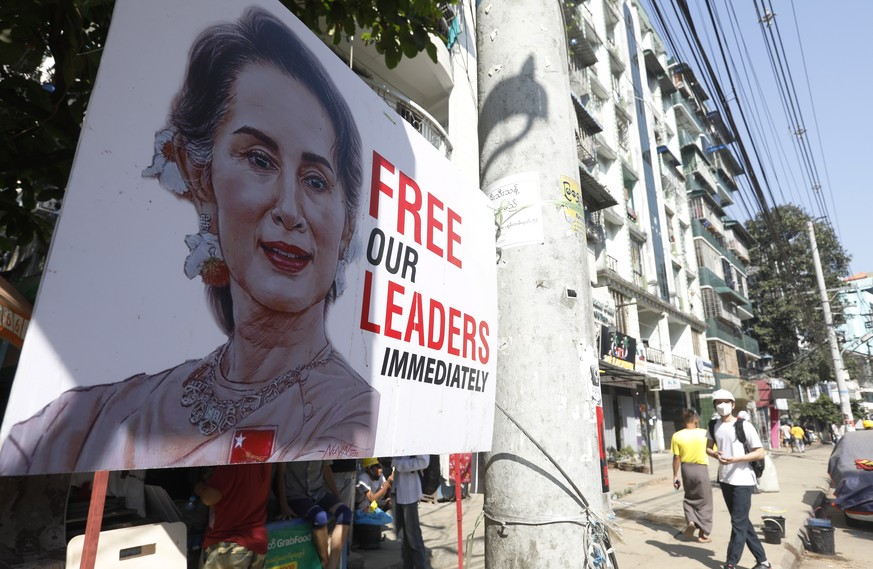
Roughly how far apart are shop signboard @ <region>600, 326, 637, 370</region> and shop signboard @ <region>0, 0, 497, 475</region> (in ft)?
41.3

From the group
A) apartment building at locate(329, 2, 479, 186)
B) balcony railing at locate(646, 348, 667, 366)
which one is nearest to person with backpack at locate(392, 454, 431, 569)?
apartment building at locate(329, 2, 479, 186)

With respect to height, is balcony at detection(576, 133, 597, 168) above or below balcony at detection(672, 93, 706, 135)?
below

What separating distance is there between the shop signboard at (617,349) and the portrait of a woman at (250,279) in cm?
1291

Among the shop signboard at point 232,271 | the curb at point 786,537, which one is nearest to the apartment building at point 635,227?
the curb at point 786,537

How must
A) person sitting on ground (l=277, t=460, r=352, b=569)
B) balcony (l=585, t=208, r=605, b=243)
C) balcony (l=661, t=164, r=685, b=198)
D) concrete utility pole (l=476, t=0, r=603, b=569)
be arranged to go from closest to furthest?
concrete utility pole (l=476, t=0, r=603, b=569) → person sitting on ground (l=277, t=460, r=352, b=569) → balcony (l=585, t=208, r=605, b=243) → balcony (l=661, t=164, r=685, b=198)

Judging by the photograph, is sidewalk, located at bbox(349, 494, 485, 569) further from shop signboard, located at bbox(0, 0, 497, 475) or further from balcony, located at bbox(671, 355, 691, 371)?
balcony, located at bbox(671, 355, 691, 371)

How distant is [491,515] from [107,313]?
158 cm

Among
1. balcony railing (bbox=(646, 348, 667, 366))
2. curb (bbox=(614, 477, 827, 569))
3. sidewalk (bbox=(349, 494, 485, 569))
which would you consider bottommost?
sidewalk (bbox=(349, 494, 485, 569))

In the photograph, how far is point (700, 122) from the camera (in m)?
36.9

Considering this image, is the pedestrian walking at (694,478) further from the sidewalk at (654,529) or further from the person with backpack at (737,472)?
the person with backpack at (737,472)

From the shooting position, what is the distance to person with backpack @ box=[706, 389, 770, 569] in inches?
196

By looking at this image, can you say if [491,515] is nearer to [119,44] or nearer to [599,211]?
[119,44]

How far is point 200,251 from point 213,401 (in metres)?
0.40

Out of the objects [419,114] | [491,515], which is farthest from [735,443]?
[419,114]
